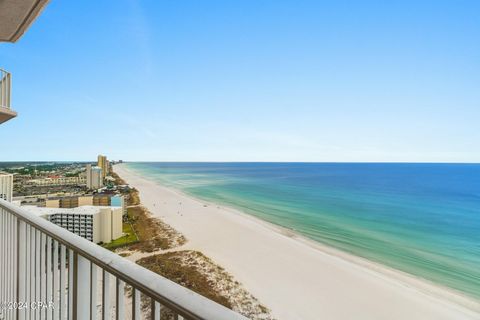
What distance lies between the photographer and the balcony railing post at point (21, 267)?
1519mm

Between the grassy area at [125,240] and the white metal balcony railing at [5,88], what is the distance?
12383mm

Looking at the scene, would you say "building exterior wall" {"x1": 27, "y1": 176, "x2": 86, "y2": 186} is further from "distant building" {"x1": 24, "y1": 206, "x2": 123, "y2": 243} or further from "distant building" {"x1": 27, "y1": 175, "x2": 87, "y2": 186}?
"distant building" {"x1": 24, "y1": 206, "x2": 123, "y2": 243}

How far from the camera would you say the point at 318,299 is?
9844mm

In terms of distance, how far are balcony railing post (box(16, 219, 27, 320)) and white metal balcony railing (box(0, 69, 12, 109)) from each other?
2935 millimetres

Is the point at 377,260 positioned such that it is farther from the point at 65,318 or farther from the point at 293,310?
the point at 65,318

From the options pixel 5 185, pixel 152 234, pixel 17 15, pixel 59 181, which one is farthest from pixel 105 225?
pixel 59 181

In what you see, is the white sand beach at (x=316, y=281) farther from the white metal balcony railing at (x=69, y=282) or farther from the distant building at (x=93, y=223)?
the white metal balcony railing at (x=69, y=282)

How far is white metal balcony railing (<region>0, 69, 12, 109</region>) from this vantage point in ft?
11.7

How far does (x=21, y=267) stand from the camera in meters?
1.54

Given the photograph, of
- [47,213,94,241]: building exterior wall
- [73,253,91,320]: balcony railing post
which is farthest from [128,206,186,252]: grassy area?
[73,253,91,320]: balcony railing post

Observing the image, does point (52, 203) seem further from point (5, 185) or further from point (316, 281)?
point (316, 281)

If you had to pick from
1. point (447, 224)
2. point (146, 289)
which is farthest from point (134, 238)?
Answer: point (447, 224)

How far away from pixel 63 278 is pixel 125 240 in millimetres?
16329

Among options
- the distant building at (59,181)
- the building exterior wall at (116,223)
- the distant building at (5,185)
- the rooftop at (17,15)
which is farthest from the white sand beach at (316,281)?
the distant building at (59,181)
